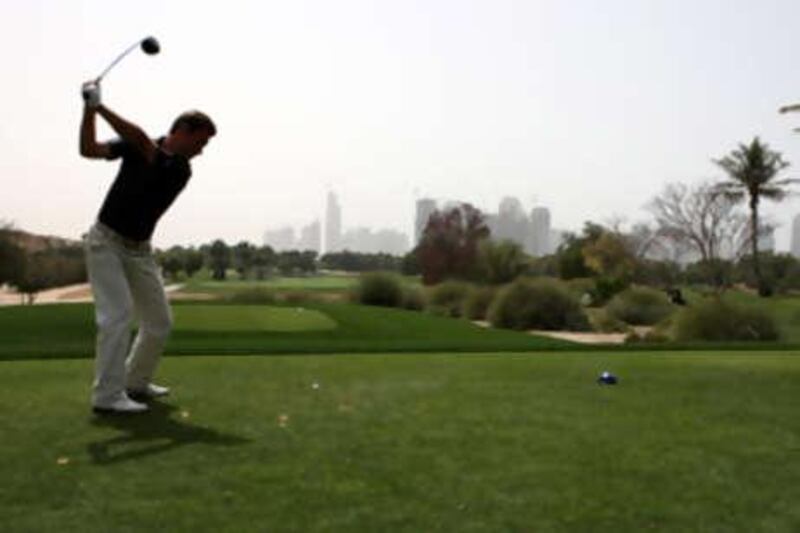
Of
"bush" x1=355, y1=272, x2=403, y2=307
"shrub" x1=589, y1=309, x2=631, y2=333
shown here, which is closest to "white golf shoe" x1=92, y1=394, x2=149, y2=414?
"shrub" x1=589, y1=309, x2=631, y2=333

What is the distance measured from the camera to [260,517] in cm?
377

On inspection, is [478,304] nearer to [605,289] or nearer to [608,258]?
[605,289]

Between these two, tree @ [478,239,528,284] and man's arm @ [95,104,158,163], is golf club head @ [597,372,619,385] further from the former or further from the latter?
tree @ [478,239,528,284]

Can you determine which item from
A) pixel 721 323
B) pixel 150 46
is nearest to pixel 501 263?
pixel 721 323

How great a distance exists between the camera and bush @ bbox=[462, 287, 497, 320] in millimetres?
35844

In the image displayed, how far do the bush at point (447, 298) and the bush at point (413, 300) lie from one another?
84cm

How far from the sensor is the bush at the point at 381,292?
38.9 metres

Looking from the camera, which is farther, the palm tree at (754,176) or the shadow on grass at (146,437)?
the palm tree at (754,176)

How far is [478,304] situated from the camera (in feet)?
118

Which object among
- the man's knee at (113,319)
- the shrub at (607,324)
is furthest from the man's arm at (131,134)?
the shrub at (607,324)

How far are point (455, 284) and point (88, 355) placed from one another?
29.6 metres

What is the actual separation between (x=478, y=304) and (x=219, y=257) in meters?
78.9

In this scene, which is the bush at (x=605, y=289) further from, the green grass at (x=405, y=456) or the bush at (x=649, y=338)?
the green grass at (x=405, y=456)

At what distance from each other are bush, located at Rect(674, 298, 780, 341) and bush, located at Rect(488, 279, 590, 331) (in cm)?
659
